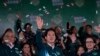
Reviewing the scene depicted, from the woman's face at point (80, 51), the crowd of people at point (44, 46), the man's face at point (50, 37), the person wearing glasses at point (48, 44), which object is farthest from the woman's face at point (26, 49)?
the woman's face at point (80, 51)

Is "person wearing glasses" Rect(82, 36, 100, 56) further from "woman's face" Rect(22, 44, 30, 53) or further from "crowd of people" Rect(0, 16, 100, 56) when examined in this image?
"woman's face" Rect(22, 44, 30, 53)

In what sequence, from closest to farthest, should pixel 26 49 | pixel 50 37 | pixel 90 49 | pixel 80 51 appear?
1. pixel 50 37
2. pixel 90 49
3. pixel 26 49
4. pixel 80 51

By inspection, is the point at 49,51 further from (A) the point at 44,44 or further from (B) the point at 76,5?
(B) the point at 76,5

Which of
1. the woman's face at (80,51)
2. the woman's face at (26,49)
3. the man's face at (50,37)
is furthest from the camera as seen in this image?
the woman's face at (80,51)

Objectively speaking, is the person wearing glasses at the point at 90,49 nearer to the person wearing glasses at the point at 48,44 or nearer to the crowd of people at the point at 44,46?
the crowd of people at the point at 44,46

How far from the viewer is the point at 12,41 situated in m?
4.71

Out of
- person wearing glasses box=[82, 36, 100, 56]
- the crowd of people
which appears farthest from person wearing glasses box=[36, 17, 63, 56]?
person wearing glasses box=[82, 36, 100, 56]

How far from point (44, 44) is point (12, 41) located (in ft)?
1.69

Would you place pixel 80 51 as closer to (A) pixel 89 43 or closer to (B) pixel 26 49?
(A) pixel 89 43

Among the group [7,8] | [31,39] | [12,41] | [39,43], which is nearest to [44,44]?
[39,43]

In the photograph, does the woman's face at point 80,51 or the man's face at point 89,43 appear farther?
the woman's face at point 80,51

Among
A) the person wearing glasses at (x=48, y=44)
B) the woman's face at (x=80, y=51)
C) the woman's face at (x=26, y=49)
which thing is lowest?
the woman's face at (x=80, y=51)

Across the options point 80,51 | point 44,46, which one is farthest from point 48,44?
point 80,51

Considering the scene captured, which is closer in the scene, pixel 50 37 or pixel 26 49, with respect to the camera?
pixel 50 37
